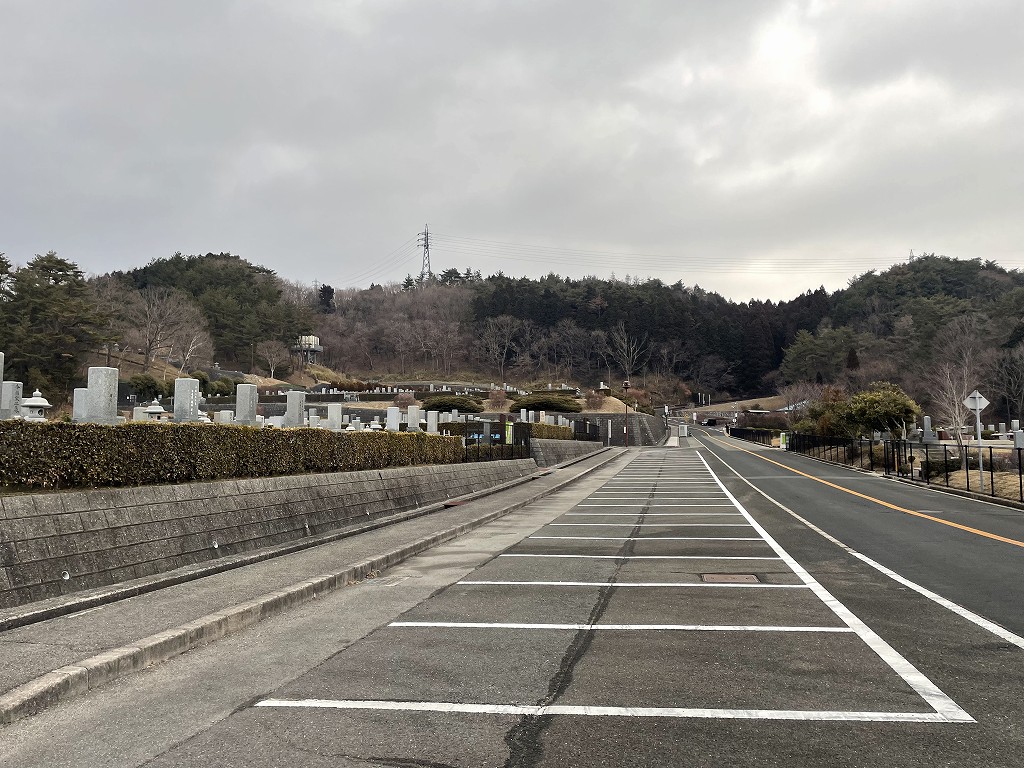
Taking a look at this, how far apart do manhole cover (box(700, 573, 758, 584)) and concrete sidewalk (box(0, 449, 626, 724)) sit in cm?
449

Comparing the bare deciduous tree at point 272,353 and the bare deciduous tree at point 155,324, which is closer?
the bare deciduous tree at point 155,324

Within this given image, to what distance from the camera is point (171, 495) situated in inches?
352

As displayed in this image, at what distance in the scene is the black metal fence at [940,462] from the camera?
22.0 m

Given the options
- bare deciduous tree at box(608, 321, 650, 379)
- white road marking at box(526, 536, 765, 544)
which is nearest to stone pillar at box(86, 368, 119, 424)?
white road marking at box(526, 536, 765, 544)

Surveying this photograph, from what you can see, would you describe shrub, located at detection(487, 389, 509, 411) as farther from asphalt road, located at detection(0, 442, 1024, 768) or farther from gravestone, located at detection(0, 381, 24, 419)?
asphalt road, located at detection(0, 442, 1024, 768)

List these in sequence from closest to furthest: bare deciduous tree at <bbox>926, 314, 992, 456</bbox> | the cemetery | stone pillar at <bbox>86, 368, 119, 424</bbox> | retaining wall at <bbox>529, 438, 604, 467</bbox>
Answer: the cemetery
stone pillar at <bbox>86, 368, 119, 424</bbox>
retaining wall at <bbox>529, 438, 604, 467</bbox>
bare deciduous tree at <bbox>926, 314, 992, 456</bbox>

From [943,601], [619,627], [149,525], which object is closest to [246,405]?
[149,525]

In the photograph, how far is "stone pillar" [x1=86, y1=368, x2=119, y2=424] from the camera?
10117mm

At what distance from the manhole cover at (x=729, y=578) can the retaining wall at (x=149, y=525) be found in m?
6.34

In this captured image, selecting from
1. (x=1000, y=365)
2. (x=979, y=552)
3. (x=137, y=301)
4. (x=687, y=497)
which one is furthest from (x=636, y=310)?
(x=979, y=552)

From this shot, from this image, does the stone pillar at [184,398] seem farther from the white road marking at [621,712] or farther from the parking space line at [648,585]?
the white road marking at [621,712]

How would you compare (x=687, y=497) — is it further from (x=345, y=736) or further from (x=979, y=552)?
(x=345, y=736)

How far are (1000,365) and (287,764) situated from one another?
96.6 metres

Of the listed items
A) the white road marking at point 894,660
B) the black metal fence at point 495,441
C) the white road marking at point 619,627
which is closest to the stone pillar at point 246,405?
the white road marking at point 619,627
